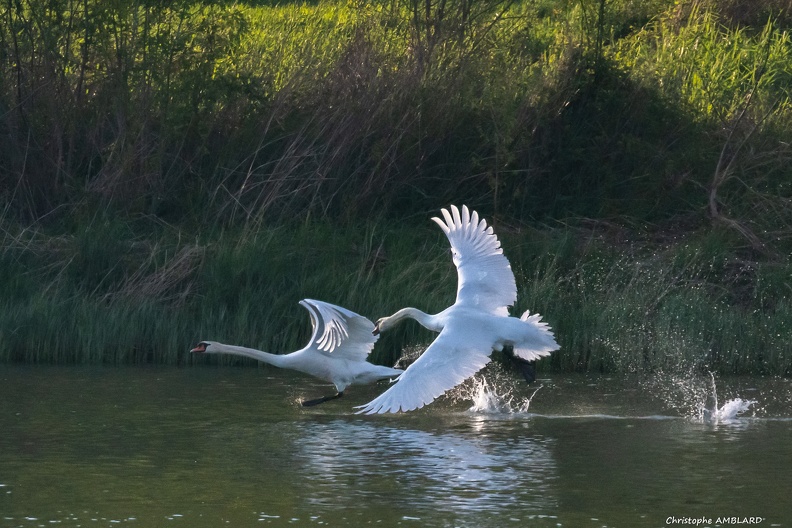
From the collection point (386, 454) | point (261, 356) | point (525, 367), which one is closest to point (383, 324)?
point (261, 356)

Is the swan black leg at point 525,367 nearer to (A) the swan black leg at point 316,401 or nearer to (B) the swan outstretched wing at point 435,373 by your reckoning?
(B) the swan outstretched wing at point 435,373

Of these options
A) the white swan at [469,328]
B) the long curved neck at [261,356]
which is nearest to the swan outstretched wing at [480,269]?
the white swan at [469,328]

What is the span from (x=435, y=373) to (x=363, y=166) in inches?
290

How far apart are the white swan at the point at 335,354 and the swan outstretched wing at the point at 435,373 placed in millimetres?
1397

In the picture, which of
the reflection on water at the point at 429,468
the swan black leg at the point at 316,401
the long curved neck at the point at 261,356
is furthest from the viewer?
the long curved neck at the point at 261,356

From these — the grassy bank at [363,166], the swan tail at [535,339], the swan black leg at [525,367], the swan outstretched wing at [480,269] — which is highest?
the grassy bank at [363,166]

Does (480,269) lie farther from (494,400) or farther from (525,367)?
(494,400)

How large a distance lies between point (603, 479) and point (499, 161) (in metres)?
8.48

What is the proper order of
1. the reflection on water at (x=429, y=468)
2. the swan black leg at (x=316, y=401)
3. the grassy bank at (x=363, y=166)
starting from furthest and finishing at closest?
the grassy bank at (x=363, y=166) → the swan black leg at (x=316, y=401) → the reflection on water at (x=429, y=468)

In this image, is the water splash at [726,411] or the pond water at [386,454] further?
the water splash at [726,411]

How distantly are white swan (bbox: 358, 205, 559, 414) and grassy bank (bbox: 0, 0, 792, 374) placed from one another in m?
2.50

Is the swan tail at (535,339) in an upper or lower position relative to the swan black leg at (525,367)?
upper

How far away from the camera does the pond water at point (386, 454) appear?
7363 millimetres

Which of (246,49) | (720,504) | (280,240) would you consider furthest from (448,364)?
(246,49)
